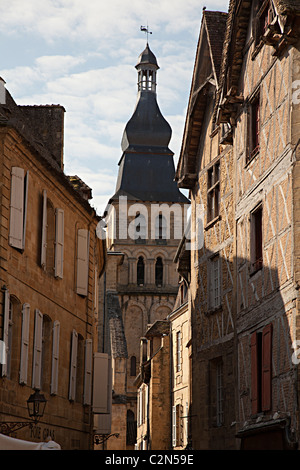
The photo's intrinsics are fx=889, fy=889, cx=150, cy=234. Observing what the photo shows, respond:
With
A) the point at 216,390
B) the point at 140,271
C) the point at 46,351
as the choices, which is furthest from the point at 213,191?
the point at 140,271

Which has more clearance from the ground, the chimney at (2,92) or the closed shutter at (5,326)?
the chimney at (2,92)

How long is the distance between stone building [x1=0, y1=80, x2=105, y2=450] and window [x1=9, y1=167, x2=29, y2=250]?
2 cm

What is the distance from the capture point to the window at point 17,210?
1566 centimetres

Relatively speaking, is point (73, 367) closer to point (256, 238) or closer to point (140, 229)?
point (256, 238)

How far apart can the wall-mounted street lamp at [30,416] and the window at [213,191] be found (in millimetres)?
5933

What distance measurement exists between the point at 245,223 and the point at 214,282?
9.16 feet

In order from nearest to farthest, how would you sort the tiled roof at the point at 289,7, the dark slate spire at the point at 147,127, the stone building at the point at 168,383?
the tiled roof at the point at 289,7 → the stone building at the point at 168,383 → the dark slate spire at the point at 147,127

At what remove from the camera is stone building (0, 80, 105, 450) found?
51.2 feet

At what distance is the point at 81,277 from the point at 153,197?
153 ft

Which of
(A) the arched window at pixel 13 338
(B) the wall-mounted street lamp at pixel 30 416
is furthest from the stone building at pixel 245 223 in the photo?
(A) the arched window at pixel 13 338

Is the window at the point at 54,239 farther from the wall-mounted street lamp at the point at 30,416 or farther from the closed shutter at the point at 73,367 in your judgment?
the wall-mounted street lamp at the point at 30,416

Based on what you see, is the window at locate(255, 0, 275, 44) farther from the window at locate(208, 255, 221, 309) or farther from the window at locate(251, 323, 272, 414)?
the window at locate(251, 323, 272, 414)

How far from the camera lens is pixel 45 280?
17.7m
